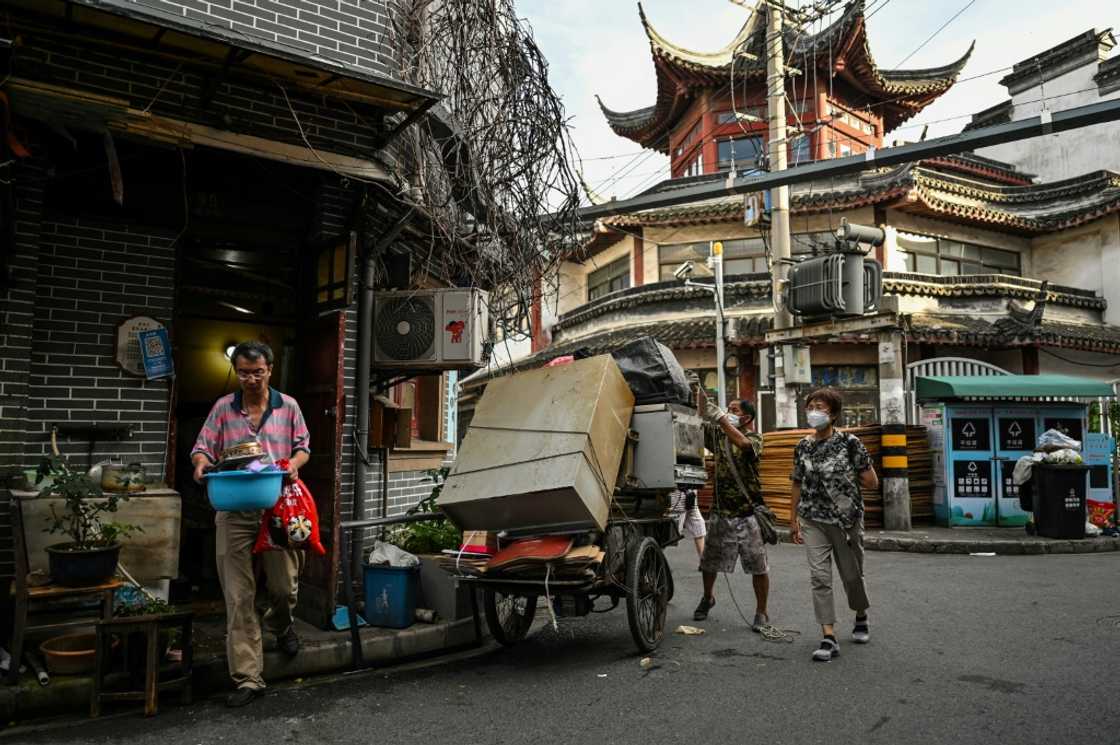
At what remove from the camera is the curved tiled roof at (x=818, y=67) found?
23172mm

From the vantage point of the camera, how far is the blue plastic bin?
245 inches

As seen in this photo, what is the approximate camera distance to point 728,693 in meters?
4.88

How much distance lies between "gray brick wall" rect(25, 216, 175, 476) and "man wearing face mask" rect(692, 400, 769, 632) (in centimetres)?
451

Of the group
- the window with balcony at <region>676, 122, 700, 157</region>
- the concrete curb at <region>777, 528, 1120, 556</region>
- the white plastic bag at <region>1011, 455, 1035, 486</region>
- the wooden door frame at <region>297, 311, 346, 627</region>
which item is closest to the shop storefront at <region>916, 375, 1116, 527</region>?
the white plastic bag at <region>1011, 455, 1035, 486</region>

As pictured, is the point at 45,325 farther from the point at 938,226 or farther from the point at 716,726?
the point at 938,226

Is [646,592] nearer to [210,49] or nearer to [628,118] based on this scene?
[210,49]

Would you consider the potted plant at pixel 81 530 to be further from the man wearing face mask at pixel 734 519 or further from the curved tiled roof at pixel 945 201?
the curved tiled roof at pixel 945 201

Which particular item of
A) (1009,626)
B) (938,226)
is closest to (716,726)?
(1009,626)

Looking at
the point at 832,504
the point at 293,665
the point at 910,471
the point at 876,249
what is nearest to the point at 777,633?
the point at 832,504

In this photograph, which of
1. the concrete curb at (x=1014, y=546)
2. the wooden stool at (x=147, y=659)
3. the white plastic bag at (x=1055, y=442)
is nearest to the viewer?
the wooden stool at (x=147, y=659)

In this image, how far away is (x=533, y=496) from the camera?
539 centimetres

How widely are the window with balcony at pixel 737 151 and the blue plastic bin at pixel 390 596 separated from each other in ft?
68.3

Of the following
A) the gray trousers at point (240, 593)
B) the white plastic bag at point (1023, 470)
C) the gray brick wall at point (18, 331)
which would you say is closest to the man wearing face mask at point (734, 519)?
the gray trousers at point (240, 593)

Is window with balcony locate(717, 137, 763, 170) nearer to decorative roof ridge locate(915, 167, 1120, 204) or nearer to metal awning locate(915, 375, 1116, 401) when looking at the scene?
decorative roof ridge locate(915, 167, 1120, 204)
